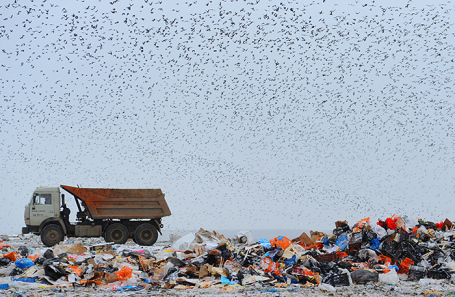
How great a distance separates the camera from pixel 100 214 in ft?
51.8

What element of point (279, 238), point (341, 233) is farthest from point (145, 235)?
point (341, 233)

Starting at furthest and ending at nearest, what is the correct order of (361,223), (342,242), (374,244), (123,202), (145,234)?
(145,234)
(123,202)
(361,223)
(342,242)
(374,244)

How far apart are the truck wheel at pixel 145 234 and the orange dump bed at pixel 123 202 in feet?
1.24

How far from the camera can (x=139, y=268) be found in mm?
9781

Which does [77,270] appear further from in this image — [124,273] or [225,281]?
[225,281]

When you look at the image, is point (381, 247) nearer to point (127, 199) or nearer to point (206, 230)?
point (206, 230)

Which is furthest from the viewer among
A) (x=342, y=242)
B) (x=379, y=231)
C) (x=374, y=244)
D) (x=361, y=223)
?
(x=361, y=223)

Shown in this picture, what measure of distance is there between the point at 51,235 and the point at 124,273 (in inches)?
296

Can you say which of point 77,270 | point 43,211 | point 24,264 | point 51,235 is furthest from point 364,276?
point 43,211

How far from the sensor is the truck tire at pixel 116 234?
52.1 ft

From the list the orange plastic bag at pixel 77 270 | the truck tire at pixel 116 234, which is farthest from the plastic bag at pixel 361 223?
the truck tire at pixel 116 234

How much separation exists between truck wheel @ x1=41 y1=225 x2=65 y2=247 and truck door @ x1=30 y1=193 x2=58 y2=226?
0.42 m

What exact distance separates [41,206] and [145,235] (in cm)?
374

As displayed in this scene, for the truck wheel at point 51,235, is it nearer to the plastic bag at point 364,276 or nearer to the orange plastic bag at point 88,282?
the orange plastic bag at point 88,282
